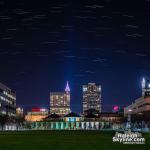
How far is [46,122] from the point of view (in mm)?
194500

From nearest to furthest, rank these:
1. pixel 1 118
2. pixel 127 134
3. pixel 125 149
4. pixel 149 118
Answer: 1. pixel 125 149
2. pixel 127 134
3. pixel 1 118
4. pixel 149 118

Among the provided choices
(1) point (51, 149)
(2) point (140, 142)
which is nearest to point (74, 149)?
(1) point (51, 149)

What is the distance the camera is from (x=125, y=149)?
37812 mm

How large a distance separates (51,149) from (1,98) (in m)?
164

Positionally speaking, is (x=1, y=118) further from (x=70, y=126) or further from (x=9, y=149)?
(x=9, y=149)

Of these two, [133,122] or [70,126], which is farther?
[70,126]

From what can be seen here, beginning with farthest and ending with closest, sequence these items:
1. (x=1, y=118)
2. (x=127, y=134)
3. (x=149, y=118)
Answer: (x=149, y=118), (x=1, y=118), (x=127, y=134)

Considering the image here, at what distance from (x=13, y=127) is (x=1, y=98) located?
66.5 ft

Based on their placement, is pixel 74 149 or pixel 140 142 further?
pixel 140 142

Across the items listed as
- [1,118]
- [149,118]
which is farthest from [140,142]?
[149,118]

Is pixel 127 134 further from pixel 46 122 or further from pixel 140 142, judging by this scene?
pixel 46 122

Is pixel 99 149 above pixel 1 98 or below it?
below

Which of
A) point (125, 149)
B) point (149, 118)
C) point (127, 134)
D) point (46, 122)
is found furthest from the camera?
point (46, 122)

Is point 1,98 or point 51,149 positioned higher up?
point 1,98
